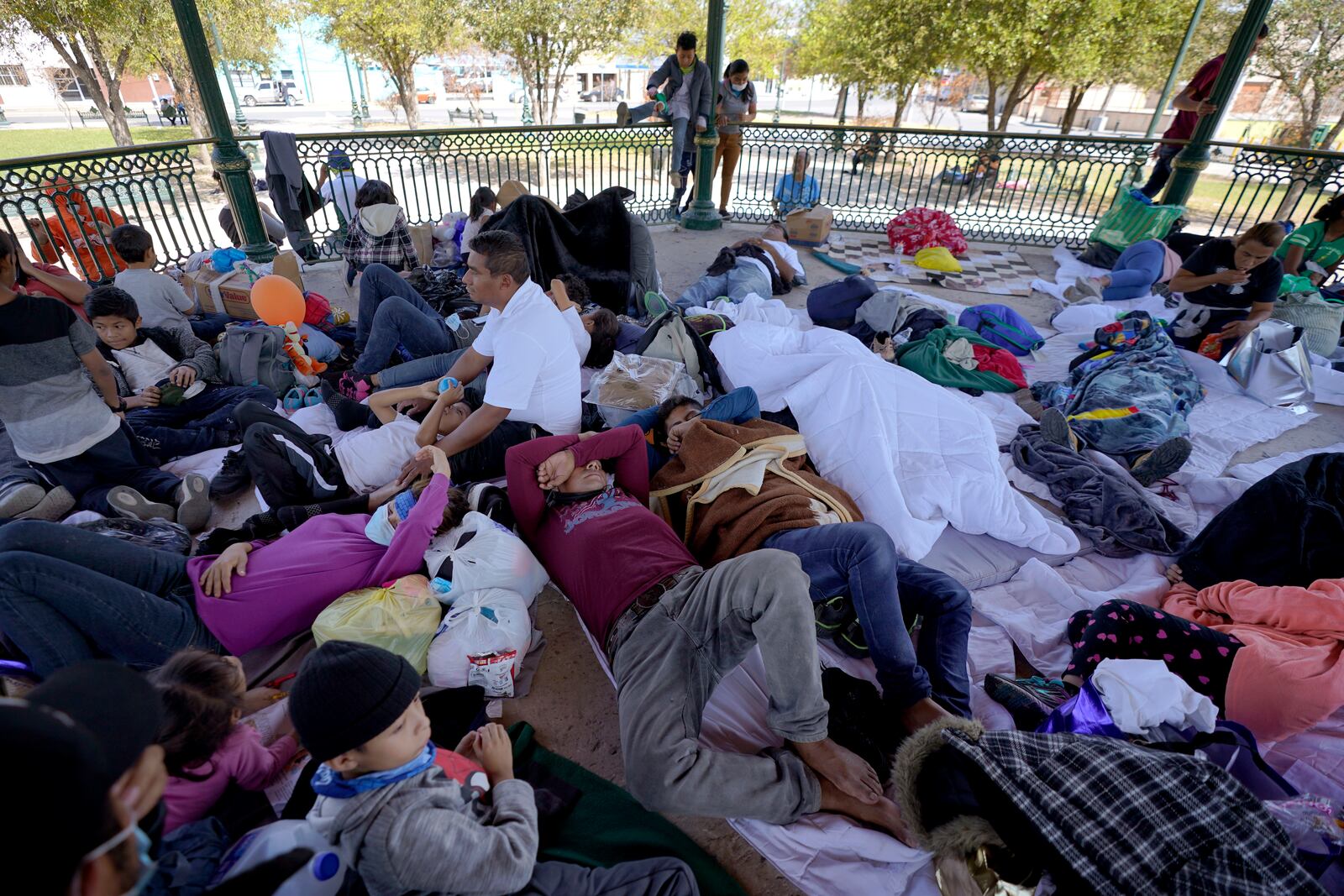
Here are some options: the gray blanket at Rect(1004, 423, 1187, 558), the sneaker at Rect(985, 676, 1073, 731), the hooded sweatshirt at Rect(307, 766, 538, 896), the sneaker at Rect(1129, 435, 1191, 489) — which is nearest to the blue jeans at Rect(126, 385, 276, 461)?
the hooded sweatshirt at Rect(307, 766, 538, 896)

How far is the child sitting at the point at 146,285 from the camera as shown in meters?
3.92

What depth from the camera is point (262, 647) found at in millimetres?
2291

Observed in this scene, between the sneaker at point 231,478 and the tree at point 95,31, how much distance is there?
12.2 metres

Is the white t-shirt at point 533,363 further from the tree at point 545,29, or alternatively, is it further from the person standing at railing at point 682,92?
the tree at point 545,29

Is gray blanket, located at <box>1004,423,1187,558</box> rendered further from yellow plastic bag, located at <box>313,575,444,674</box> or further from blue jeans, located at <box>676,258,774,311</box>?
yellow plastic bag, located at <box>313,575,444,674</box>

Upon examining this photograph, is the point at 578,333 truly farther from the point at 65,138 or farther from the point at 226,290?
the point at 65,138

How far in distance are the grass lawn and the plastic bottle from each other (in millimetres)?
18449

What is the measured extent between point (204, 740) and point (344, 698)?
2.02 feet

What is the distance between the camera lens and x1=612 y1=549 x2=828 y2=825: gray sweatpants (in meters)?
1.71

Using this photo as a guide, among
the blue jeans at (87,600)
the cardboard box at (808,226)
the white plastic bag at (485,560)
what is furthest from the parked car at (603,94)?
the blue jeans at (87,600)

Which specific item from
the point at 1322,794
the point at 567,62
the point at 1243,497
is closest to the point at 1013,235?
the point at 1243,497

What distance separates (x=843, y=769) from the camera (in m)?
1.80

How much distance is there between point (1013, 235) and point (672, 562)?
8057 millimetres

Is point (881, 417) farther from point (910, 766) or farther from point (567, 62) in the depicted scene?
point (567, 62)
